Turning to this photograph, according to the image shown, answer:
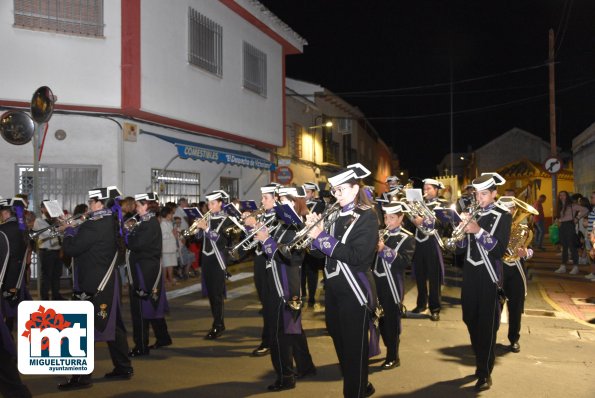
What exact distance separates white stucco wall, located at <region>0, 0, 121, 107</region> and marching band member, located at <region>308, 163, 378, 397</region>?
10.3 meters

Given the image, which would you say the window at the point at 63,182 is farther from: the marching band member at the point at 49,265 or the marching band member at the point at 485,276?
the marching band member at the point at 485,276

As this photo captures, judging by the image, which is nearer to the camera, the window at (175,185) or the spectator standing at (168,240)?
the spectator standing at (168,240)

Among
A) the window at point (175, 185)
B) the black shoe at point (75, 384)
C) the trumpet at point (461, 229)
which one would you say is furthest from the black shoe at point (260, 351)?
the window at point (175, 185)

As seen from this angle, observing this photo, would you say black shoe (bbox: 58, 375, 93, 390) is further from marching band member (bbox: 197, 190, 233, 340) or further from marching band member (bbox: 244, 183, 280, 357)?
marching band member (bbox: 197, 190, 233, 340)

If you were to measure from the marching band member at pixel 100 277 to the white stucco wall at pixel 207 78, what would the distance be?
26.6 feet

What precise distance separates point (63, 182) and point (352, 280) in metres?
10.9

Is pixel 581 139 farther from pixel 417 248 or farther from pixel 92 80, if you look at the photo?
pixel 92 80

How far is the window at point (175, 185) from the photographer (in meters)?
15.7

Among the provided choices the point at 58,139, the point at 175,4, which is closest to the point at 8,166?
the point at 58,139

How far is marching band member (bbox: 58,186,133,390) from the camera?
621 cm

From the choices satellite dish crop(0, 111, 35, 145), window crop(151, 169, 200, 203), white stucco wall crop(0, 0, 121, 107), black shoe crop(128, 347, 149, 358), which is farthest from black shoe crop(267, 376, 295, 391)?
window crop(151, 169, 200, 203)

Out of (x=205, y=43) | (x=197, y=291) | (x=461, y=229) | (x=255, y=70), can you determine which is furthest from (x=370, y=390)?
(x=255, y=70)
